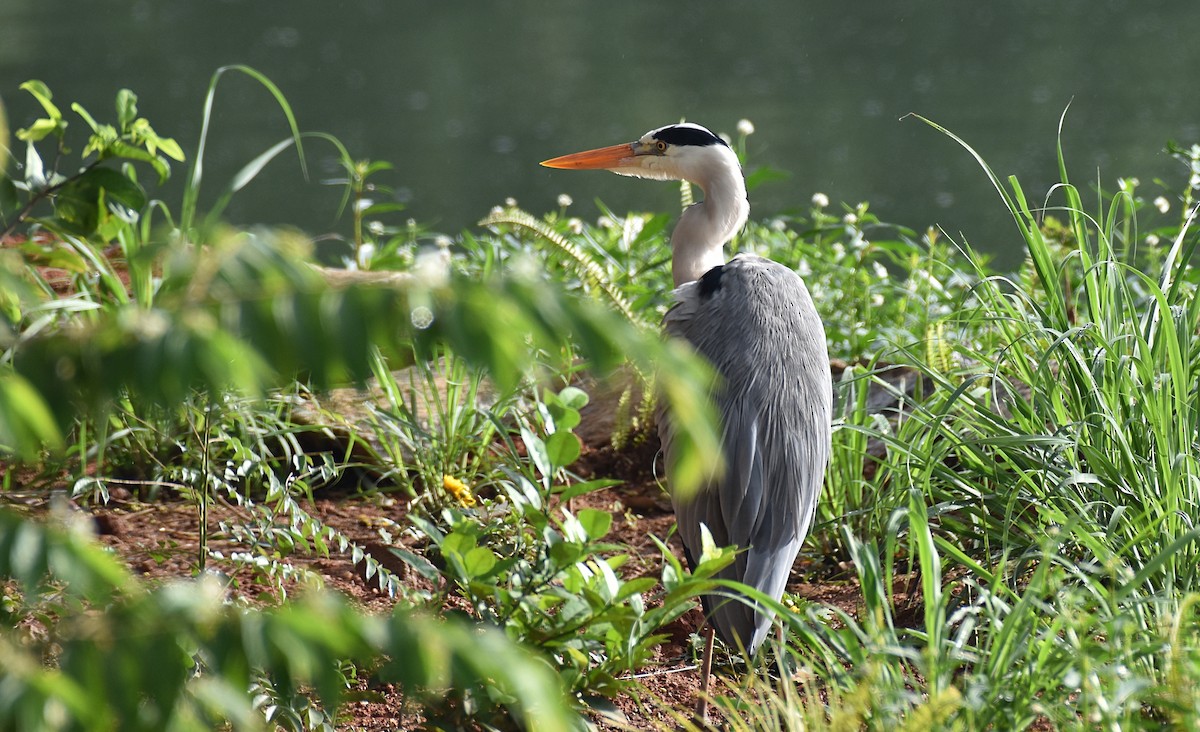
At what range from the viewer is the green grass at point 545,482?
3.51ft

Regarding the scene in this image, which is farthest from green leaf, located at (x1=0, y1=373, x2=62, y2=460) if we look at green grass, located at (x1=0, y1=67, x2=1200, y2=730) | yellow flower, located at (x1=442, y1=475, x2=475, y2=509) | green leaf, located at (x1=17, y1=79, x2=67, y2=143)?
yellow flower, located at (x1=442, y1=475, x2=475, y2=509)

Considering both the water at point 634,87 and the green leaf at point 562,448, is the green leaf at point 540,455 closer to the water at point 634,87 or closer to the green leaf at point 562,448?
the green leaf at point 562,448

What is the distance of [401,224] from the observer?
9.12 m

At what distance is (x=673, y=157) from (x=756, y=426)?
1407 millimetres

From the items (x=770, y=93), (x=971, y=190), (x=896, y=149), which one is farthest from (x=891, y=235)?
(x=770, y=93)

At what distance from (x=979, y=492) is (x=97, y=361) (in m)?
2.24

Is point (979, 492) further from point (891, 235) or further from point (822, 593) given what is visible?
point (891, 235)

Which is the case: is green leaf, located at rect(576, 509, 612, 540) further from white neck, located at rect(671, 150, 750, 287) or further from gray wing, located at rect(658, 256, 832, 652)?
white neck, located at rect(671, 150, 750, 287)

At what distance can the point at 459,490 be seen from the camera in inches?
135

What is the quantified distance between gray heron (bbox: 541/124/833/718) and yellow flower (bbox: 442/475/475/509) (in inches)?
21.2

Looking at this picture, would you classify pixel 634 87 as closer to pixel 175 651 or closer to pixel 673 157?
pixel 673 157

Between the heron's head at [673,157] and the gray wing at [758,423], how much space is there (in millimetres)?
674

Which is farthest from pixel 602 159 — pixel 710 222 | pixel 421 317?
pixel 421 317

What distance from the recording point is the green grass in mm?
1069
